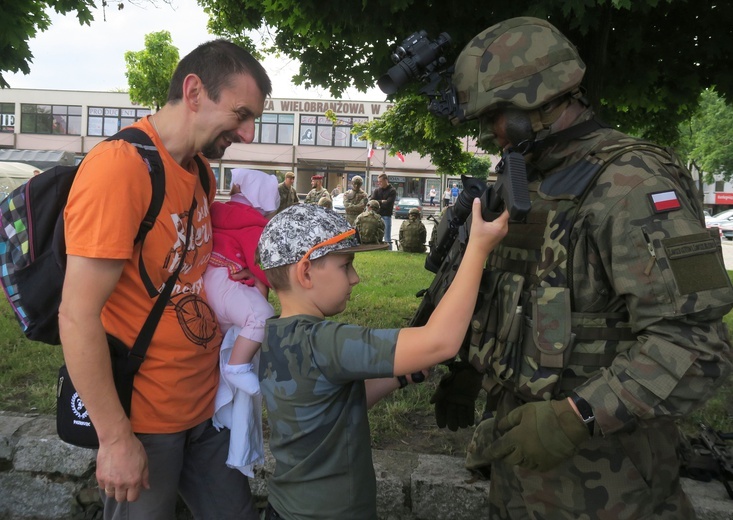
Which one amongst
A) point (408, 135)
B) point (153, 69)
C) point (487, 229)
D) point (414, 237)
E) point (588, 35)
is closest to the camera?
point (487, 229)

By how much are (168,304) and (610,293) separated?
1.33 m

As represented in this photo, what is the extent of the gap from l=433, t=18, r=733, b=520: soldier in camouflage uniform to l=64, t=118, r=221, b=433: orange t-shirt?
93cm

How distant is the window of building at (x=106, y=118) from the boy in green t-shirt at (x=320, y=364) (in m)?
46.0

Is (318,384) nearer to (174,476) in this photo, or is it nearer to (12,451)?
(174,476)

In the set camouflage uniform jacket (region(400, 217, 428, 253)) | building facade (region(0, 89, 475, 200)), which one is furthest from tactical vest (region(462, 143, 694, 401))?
building facade (region(0, 89, 475, 200))

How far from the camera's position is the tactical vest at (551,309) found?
1.70 metres

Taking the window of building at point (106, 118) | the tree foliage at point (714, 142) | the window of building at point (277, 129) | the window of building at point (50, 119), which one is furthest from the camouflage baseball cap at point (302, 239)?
the window of building at point (50, 119)

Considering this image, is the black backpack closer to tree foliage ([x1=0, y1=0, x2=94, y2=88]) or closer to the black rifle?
the black rifle

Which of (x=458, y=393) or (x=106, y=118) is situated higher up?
(x=106, y=118)

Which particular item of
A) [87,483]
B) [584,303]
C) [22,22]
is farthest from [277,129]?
[584,303]

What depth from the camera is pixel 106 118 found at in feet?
144

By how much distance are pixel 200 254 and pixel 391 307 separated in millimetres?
4757

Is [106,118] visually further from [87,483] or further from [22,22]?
[87,483]

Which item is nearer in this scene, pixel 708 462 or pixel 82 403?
pixel 82 403
